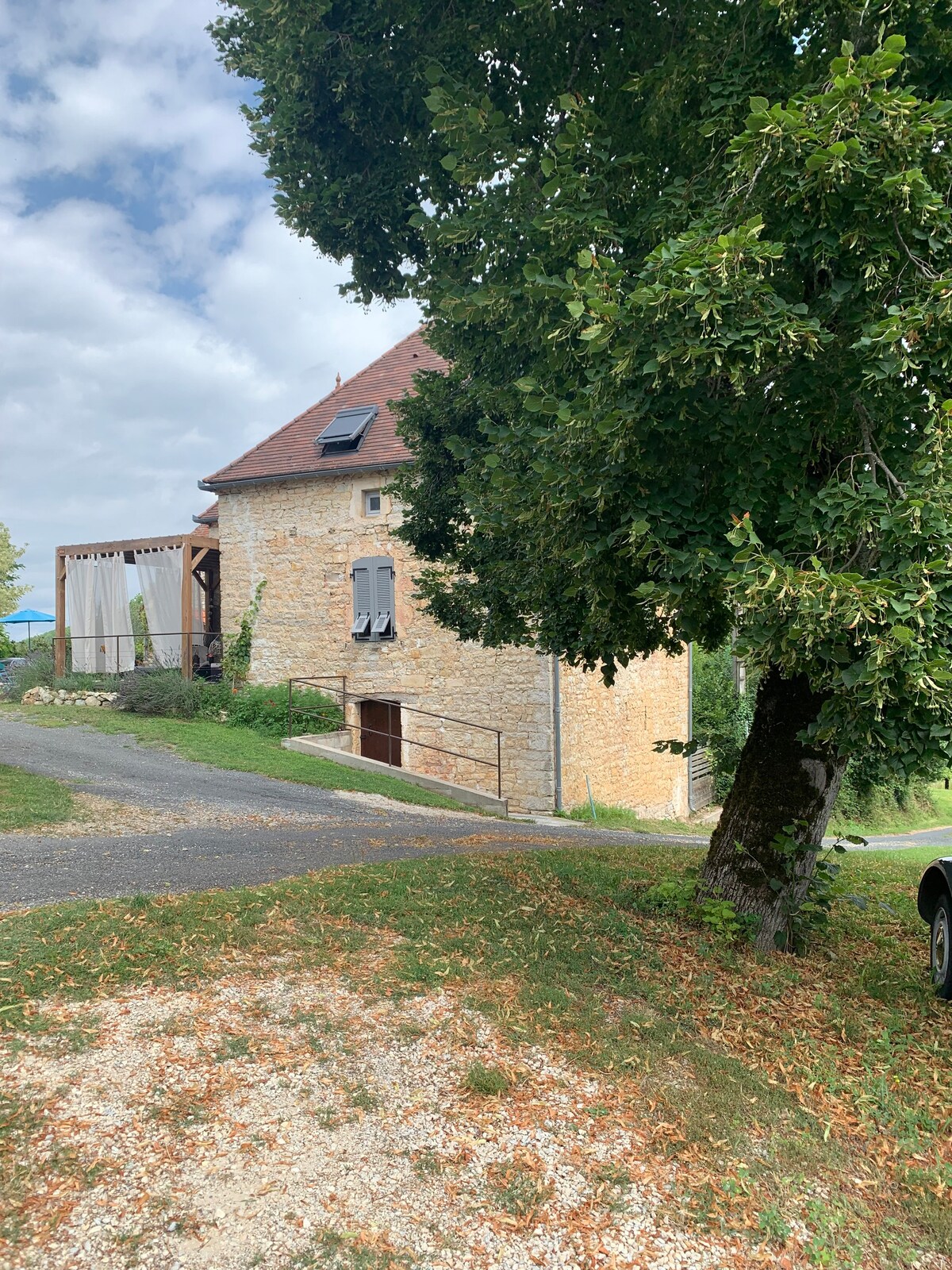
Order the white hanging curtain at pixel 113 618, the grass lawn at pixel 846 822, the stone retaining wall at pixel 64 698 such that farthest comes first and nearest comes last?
1. the white hanging curtain at pixel 113 618
2. the stone retaining wall at pixel 64 698
3. the grass lawn at pixel 846 822

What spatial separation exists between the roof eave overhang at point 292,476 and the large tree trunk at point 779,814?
1147 cm

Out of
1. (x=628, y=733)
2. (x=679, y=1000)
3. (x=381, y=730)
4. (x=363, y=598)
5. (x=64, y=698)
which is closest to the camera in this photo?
(x=679, y=1000)

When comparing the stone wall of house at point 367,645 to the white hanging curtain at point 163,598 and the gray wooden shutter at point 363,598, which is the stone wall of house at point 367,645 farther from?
the white hanging curtain at point 163,598

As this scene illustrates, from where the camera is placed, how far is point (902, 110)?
11.2 ft

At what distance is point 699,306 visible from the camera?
3512 millimetres

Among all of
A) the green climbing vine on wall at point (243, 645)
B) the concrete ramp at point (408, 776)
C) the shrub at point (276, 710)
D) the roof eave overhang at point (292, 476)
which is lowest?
the concrete ramp at point (408, 776)

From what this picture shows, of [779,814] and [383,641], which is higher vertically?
[383,641]

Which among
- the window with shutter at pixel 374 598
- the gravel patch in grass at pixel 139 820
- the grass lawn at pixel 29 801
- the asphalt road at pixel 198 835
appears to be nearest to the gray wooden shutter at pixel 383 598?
the window with shutter at pixel 374 598

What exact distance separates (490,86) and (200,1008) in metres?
6.09

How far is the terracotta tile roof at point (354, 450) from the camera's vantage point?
17078mm

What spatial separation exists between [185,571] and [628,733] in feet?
33.7

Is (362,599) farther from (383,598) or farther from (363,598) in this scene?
(383,598)

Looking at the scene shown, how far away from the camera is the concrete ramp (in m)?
14.5

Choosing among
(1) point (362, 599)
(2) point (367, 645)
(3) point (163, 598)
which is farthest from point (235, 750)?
(3) point (163, 598)
